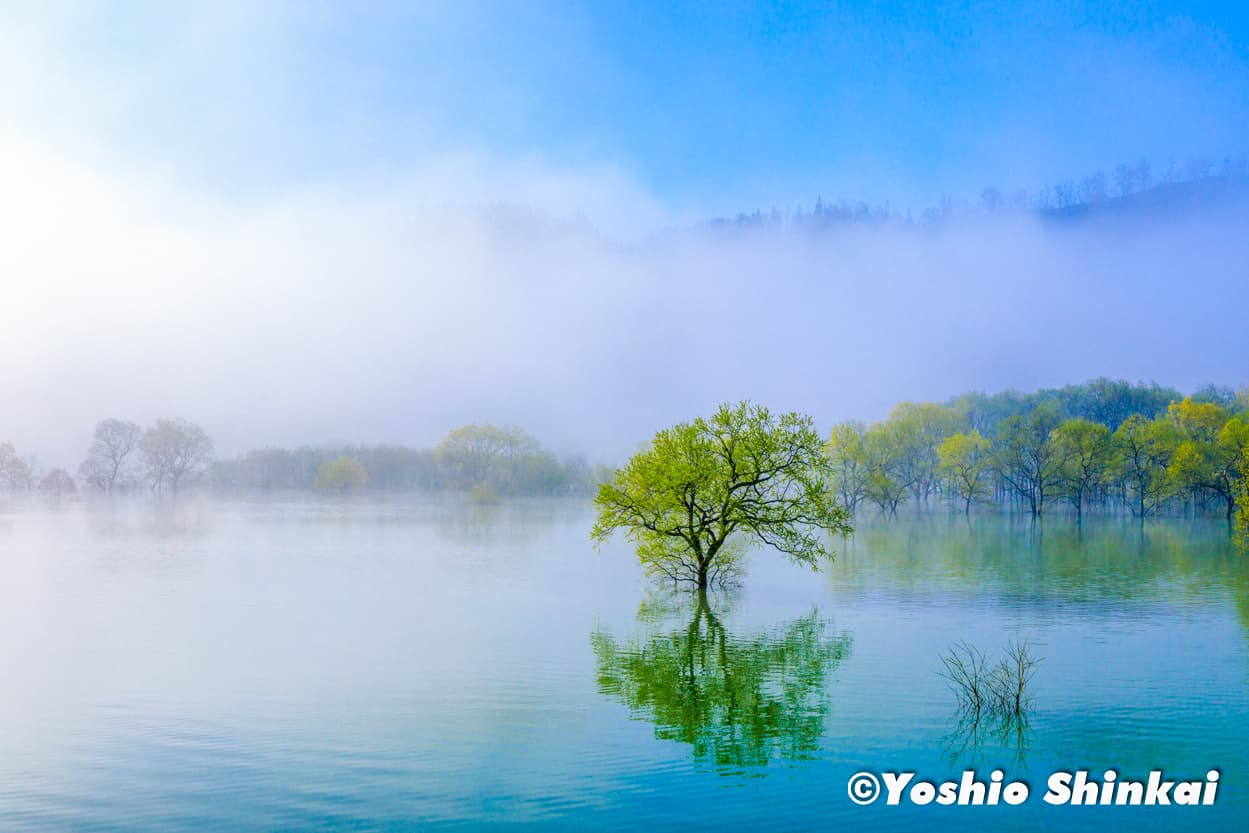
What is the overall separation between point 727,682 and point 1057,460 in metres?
109

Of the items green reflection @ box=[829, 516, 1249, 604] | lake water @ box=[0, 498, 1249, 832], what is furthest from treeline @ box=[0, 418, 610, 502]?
lake water @ box=[0, 498, 1249, 832]

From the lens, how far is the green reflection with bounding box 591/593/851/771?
21734 millimetres

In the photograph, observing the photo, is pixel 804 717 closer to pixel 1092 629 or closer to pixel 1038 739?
pixel 1038 739

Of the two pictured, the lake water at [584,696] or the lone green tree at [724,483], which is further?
the lone green tree at [724,483]

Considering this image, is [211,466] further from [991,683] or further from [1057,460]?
[991,683]

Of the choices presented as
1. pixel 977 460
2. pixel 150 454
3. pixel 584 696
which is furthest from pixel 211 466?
pixel 584 696

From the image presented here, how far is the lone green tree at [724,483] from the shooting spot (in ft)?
147

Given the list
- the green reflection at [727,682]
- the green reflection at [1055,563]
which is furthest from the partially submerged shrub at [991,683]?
the green reflection at [1055,563]

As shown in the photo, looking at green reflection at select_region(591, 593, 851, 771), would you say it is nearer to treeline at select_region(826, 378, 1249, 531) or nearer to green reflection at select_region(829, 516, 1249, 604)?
green reflection at select_region(829, 516, 1249, 604)

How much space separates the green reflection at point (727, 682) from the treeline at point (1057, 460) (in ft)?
276

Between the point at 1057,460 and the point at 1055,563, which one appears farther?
the point at 1057,460

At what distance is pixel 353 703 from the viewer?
25781 millimetres

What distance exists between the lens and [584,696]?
2617 centimetres

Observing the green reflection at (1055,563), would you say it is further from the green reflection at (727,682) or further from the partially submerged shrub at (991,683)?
the partially submerged shrub at (991,683)
